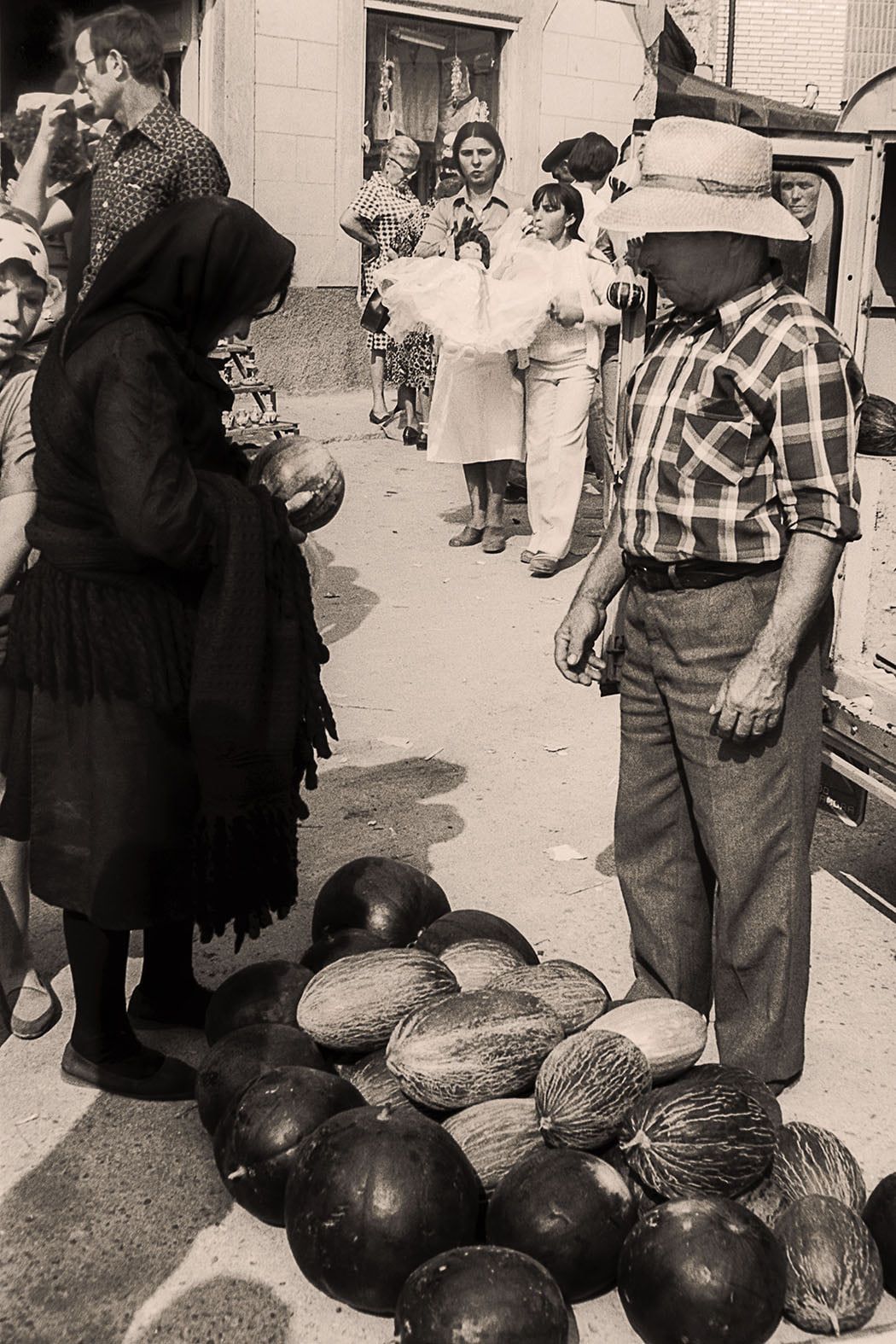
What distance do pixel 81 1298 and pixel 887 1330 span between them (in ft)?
5.09

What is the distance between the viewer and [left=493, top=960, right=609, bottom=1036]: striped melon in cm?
347

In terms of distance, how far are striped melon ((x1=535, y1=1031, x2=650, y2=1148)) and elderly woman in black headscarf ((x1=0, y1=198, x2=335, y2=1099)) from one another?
0.83 m

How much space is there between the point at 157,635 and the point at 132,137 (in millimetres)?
3585

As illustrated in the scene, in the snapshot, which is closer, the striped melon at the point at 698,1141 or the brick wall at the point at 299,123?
the striped melon at the point at 698,1141

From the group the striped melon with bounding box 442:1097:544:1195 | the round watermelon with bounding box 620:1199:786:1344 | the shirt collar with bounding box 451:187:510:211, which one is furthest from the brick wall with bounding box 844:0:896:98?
the round watermelon with bounding box 620:1199:786:1344

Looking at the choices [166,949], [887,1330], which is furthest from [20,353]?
[887,1330]

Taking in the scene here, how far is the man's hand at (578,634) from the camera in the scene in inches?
147

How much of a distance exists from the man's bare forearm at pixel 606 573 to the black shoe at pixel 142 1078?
1525 millimetres

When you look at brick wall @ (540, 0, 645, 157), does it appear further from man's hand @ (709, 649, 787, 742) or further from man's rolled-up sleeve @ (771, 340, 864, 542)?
man's hand @ (709, 649, 787, 742)

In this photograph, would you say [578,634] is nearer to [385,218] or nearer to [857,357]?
[857,357]

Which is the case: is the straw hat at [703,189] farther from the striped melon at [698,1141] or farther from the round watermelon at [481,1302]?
the round watermelon at [481,1302]

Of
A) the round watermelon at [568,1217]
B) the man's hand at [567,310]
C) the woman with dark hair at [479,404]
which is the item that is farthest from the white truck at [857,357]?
the woman with dark hair at [479,404]

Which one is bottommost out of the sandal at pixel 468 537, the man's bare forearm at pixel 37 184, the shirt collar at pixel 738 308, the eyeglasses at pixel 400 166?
the sandal at pixel 468 537

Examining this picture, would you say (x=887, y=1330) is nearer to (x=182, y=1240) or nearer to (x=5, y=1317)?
(x=182, y=1240)
